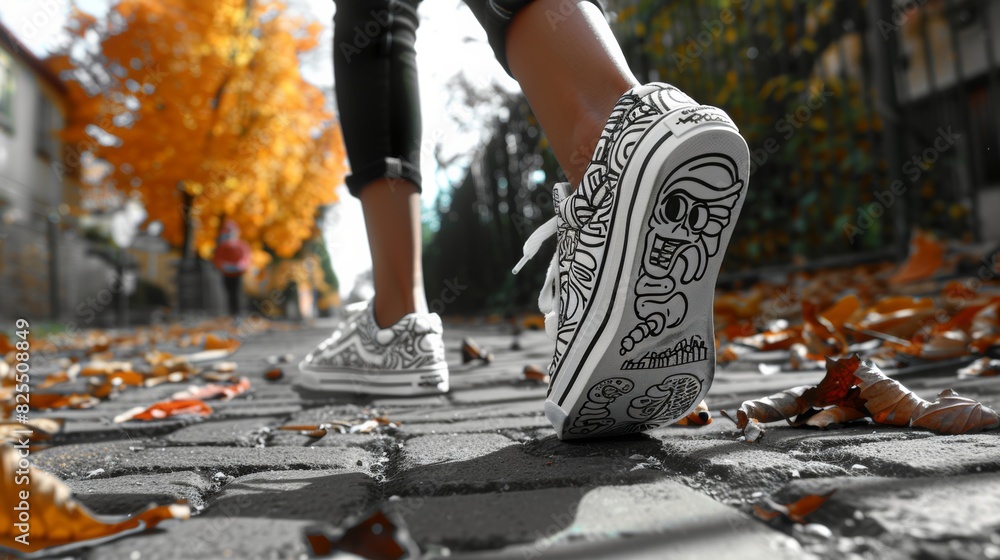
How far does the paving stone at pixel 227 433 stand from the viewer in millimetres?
1303

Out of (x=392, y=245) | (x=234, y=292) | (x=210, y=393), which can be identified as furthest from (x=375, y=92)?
(x=234, y=292)

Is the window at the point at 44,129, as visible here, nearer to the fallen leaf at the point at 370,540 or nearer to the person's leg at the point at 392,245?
the person's leg at the point at 392,245

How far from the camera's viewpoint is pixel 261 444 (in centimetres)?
127

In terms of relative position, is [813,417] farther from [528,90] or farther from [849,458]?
[528,90]

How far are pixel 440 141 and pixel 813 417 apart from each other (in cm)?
602

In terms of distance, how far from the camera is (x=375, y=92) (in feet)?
Result: 5.98

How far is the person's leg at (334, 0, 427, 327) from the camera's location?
70.6 inches

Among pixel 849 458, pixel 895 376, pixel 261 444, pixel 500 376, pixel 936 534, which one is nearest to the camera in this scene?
pixel 936 534

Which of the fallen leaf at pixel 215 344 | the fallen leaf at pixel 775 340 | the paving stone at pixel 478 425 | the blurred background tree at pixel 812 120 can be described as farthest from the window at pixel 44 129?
the paving stone at pixel 478 425

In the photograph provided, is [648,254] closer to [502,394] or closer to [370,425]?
[370,425]

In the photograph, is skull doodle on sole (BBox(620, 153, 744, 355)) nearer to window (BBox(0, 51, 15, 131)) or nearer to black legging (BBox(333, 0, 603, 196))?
black legging (BBox(333, 0, 603, 196))

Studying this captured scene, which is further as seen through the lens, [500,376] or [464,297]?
[464,297]

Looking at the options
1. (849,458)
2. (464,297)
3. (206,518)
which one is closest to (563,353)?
(849,458)

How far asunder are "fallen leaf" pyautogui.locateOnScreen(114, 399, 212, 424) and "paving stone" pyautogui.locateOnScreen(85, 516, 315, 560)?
0.98 m
